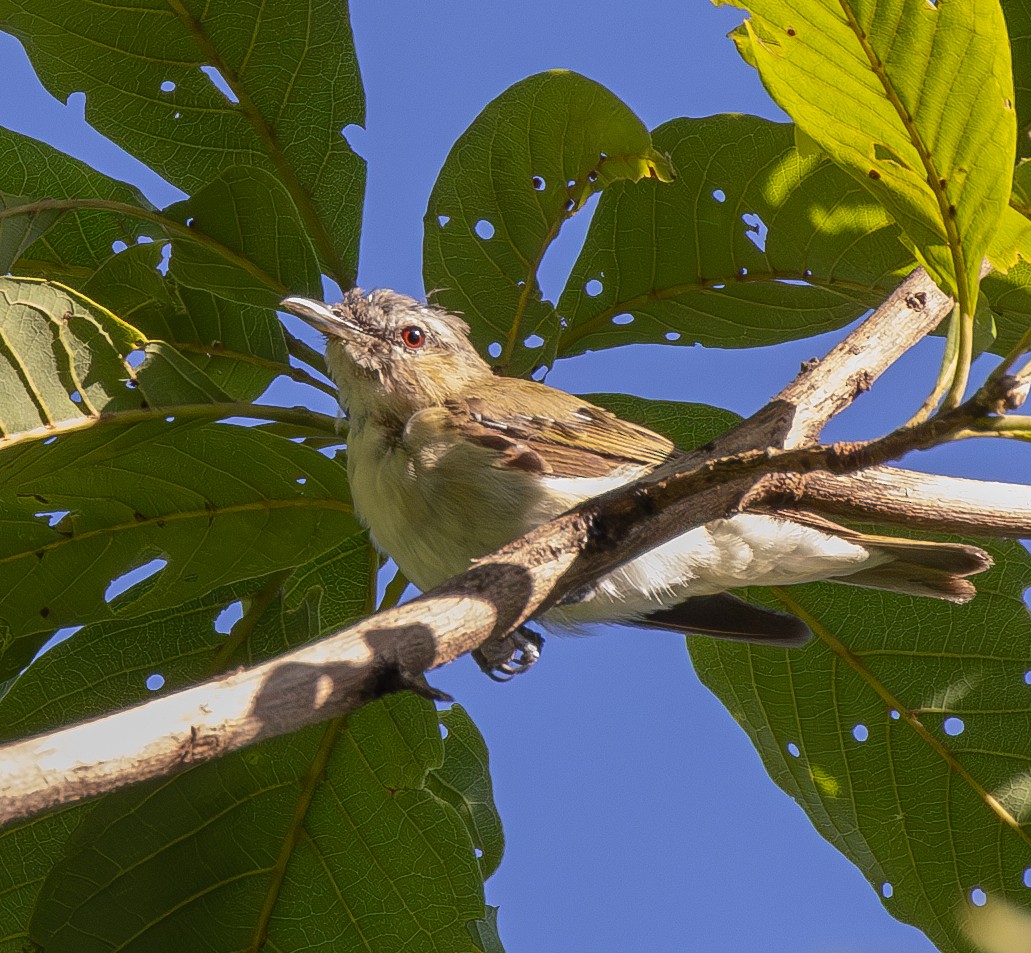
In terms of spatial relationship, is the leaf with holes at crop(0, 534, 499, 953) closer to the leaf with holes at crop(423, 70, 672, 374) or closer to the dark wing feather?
the dark wing feather

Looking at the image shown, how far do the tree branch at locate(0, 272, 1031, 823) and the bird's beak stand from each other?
143 cm

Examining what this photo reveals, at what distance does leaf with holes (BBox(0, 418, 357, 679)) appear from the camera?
2.77 metres

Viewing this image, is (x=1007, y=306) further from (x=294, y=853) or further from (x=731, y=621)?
(x=294, y=853)

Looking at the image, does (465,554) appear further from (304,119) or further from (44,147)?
(44,147)

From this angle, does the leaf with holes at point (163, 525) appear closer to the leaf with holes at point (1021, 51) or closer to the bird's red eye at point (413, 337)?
the bird's red eye at point (413, 337)

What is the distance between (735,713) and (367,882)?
3.39ft

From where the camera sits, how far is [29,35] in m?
3.07

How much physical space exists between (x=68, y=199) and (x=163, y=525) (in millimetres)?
846

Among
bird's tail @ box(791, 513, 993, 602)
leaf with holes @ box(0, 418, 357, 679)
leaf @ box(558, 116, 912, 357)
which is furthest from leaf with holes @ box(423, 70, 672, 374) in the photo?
bird's tail @ box(791, 513, 993, 602)

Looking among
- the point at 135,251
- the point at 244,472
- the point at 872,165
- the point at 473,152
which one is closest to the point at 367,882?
the point at 244,472

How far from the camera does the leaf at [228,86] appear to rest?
3055 millimetres

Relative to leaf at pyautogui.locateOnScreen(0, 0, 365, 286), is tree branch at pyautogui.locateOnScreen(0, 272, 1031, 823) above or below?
below

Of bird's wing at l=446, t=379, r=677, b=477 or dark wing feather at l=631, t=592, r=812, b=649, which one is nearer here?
dark wing feather at l=631, t=592, r=812, b=649

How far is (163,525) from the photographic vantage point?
2.90 meters
